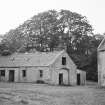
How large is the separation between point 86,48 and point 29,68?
20122 millimetres

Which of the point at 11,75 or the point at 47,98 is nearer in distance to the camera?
the point at 47,98

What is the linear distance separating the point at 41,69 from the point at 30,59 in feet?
13.5

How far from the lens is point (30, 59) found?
4459 cm

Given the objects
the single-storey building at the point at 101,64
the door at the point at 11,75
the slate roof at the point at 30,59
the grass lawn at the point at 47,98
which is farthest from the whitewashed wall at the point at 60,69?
the grass lawn at the point at 47,98

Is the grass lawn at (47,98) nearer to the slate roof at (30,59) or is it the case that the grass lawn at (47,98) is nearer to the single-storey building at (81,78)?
the slate roof at (30,59)

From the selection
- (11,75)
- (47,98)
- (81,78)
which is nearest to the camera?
(47,98)

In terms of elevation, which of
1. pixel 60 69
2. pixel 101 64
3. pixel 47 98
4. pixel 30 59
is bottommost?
pixel 47 98

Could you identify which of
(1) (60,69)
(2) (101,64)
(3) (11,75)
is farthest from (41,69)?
(2) (101,64)

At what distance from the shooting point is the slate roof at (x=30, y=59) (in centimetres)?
4241

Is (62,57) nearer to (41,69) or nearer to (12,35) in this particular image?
(41,69)

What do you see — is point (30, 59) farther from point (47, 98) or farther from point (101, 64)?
point (47, 98)

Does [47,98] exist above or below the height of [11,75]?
below

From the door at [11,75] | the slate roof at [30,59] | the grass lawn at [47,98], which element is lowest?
the grass lawn at [47,98]

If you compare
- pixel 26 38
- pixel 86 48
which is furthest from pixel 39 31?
pixel 86 48
